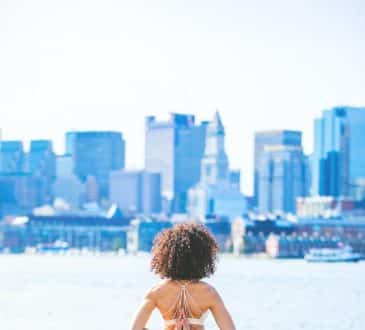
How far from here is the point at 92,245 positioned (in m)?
198

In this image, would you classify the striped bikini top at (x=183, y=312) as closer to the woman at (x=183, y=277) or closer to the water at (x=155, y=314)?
the woman at (x=183, y=277)

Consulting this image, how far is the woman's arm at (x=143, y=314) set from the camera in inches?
249

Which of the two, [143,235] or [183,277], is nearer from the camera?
[183,277]

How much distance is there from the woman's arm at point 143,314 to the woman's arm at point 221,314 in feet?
Result: 0.87

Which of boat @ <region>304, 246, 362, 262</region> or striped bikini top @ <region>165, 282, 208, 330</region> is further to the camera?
boat @ <region>304, 246, 362, 262</region>

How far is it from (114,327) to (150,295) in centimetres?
3236

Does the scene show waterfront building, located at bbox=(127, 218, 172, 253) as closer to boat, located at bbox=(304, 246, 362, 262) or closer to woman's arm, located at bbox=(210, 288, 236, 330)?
boat, located at bbox=(304, 246, 362, 262)

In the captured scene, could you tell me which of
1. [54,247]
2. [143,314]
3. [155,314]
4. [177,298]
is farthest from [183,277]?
[54,247]

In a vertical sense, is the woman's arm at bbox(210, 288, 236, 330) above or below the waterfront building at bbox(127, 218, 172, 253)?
above

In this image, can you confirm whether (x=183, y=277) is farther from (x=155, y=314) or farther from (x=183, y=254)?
(x=155, y=314)

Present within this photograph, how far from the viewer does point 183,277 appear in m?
6.59

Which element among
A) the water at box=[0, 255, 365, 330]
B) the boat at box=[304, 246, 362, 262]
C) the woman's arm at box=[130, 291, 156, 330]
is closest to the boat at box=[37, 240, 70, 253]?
the boat at box=[304, 246, 362, 262]

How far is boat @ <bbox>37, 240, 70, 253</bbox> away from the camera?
629 feet

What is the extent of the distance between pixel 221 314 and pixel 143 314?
0.33 m
